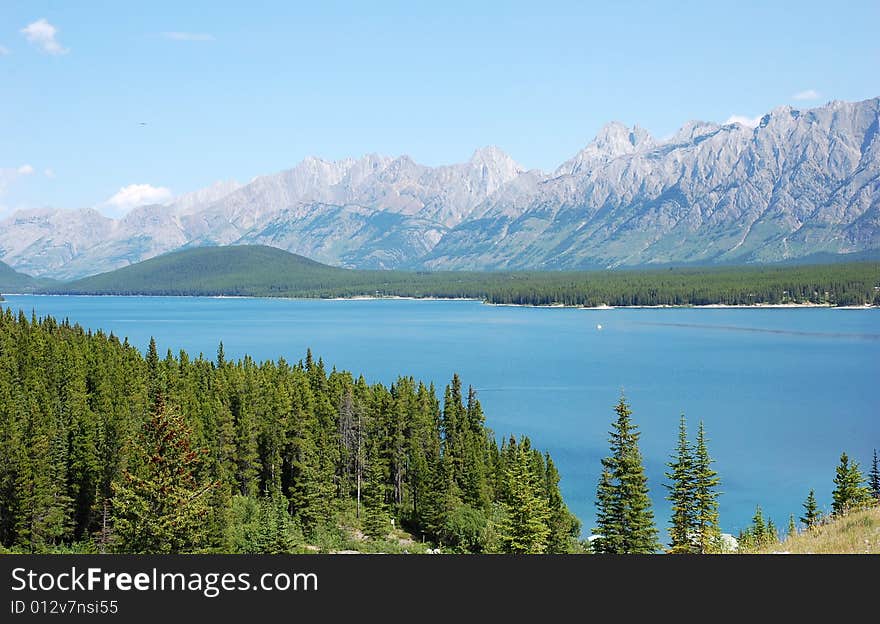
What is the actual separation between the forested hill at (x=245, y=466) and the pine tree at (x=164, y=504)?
74 millimetres

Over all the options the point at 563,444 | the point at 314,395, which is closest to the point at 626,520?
the point at 314,395

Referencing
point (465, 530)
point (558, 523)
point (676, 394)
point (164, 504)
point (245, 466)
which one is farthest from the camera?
point (676, 394)

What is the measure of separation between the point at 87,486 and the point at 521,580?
1784 inches

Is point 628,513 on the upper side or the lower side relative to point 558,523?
upper

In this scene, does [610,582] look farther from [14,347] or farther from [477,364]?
[477,364]

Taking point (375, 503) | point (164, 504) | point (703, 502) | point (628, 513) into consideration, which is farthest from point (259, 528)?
point (703, 502)

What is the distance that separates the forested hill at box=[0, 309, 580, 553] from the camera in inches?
1592

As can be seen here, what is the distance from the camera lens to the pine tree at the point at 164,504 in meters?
35.5

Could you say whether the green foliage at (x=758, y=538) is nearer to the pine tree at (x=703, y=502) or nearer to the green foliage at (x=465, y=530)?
the pine tree at (x=703, y=502)

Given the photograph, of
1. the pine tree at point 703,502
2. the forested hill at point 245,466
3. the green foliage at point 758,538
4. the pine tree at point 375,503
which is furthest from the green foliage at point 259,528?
the green foliage at point 758,538

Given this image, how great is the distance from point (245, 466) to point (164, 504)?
27288 millimetres

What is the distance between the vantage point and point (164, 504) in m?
36.1

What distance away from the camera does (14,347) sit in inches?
3447

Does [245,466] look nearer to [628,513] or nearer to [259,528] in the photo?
[259,528]
